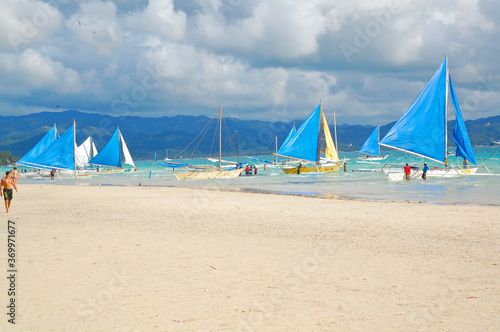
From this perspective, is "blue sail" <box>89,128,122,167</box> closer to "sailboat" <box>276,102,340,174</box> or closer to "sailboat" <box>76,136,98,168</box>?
"sailboat" <box>76,136,98,168</box>

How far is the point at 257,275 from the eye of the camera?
28.2ft

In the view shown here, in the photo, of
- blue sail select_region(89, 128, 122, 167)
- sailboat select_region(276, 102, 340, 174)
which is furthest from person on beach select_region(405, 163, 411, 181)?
blue sail select_region(89, 128, 122, 167)

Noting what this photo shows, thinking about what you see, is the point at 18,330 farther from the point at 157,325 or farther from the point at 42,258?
the point at 42,258

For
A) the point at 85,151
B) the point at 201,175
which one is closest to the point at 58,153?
the point at 201,175

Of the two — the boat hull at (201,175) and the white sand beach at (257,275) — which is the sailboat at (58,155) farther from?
the white sand beach at (257,275)

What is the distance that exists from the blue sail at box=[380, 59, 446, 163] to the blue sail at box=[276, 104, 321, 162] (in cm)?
1540

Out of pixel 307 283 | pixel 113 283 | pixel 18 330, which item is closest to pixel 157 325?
pixel 18 330

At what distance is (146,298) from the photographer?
719cm

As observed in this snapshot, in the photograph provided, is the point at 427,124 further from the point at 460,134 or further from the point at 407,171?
the point at 407,171

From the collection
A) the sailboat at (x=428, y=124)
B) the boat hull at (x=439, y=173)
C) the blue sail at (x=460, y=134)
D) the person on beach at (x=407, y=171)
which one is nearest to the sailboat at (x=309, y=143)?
the boat hull at (x=439, y=173)

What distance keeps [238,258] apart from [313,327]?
13.9 ft

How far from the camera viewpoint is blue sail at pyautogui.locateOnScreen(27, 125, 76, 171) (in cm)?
5669

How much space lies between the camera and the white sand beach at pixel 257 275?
20.6ft

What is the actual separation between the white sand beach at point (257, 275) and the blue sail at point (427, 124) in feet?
72.1
